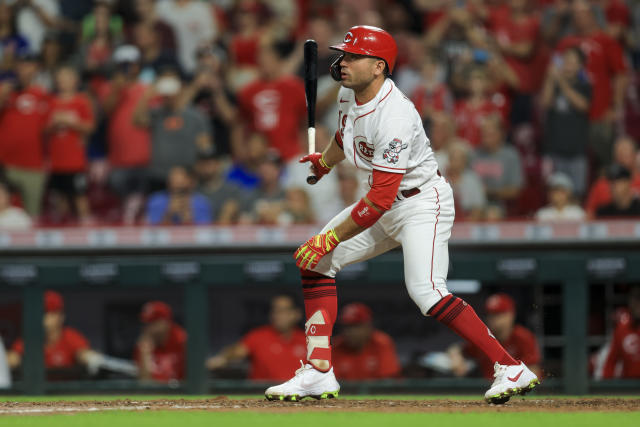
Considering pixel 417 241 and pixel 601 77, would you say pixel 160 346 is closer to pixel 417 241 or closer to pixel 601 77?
pixel 417 241

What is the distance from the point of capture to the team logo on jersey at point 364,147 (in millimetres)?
4769

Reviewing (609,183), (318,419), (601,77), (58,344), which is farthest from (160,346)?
(601,77)

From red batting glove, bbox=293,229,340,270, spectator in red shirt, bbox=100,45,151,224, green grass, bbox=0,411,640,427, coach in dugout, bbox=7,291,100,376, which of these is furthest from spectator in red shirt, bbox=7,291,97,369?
red batting glove, bbox=293,229,340,270

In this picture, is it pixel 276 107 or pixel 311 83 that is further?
pixel 276 107

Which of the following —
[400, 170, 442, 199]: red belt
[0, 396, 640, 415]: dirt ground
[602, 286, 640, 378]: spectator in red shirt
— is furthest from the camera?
[602, 286, 640, 378]: spectator in red shirt

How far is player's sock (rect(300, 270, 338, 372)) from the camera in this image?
16.4 ft

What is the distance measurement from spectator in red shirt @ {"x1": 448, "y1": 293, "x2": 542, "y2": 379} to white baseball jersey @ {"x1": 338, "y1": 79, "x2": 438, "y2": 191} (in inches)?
93.9

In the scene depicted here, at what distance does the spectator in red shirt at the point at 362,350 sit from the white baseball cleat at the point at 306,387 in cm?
206

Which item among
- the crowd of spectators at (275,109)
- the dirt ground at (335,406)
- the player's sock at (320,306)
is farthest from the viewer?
the crowd of spectators at (275,109)

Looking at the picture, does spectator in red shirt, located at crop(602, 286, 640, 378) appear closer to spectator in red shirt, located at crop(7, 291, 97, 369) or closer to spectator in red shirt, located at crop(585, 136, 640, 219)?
spectator in red shirt, located at crop(585, 136, 640, 219)

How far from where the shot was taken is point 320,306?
5.02 meters

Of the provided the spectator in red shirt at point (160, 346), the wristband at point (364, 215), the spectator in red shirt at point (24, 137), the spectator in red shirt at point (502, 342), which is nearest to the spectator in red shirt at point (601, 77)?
the spectator in red shirt at point (502, 342)

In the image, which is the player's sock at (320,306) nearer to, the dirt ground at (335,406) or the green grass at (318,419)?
the dirt ground at (335,406)

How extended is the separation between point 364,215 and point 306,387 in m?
0.90
